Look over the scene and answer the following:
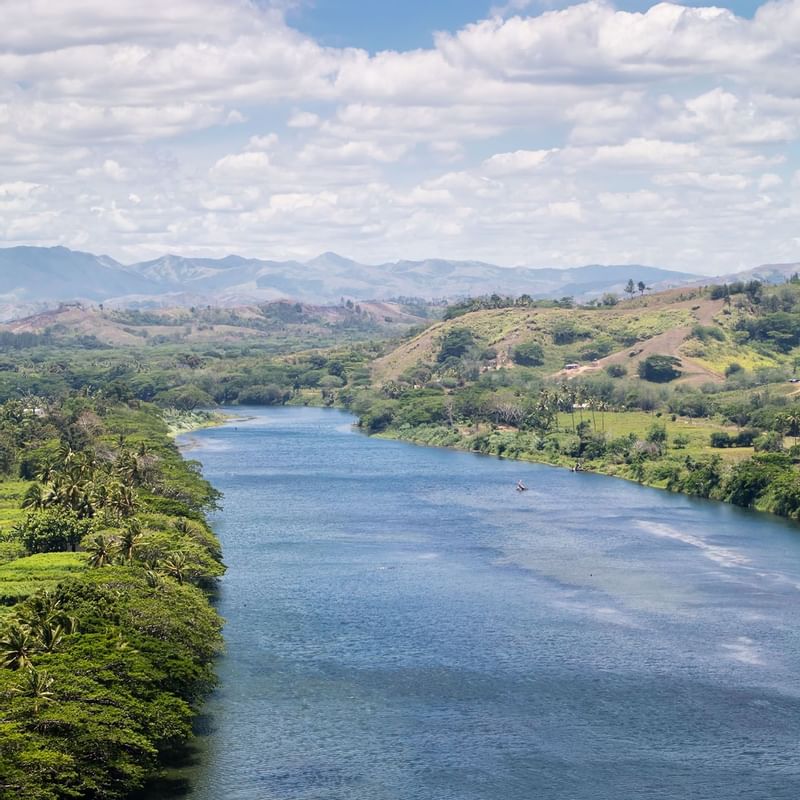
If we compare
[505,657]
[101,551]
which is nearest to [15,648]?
[101,551]

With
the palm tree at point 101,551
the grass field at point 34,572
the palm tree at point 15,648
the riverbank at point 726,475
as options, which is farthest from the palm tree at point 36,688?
the riverbank at point 726,475

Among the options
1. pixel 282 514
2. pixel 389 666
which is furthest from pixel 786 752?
pixel 282 514

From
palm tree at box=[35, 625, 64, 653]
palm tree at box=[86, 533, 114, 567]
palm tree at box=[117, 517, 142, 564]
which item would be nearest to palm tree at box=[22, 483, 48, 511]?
palm tree at box=[86, 533, 114, 567]

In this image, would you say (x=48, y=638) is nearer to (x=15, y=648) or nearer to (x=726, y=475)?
(x=15, y=648)

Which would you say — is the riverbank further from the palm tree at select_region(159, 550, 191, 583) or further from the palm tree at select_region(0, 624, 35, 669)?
the palm tree at select_region(0, 624, 35, 669)

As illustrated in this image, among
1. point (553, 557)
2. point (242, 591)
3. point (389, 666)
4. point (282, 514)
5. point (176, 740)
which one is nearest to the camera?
point (176, 740)

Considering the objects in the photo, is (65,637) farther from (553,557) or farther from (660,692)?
(553,557)

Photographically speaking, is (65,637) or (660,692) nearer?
(65,637)

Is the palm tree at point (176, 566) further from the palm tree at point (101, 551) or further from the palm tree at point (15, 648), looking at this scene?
the palm tree at point (15, 648)
